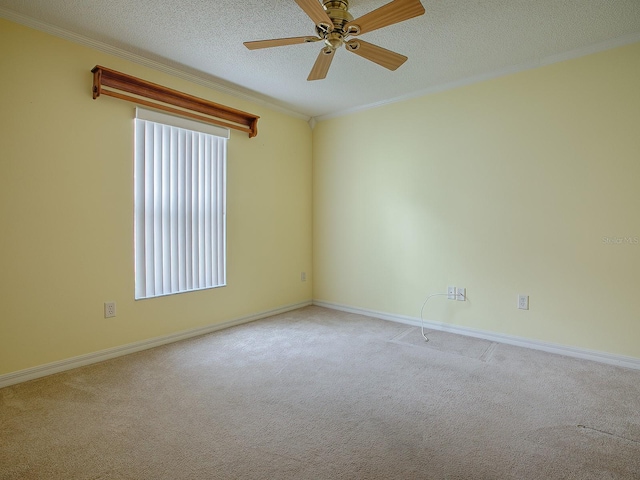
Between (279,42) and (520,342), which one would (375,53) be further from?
(520,342)

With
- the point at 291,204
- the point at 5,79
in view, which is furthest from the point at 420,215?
the point at 5,79

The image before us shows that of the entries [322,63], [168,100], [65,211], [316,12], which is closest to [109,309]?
[65,211]

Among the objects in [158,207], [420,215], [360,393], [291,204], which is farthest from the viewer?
[291,204]

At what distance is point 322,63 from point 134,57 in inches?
64.0

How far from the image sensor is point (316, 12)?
1.80 meters

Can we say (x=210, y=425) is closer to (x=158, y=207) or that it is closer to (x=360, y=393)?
(x=360, y=393)

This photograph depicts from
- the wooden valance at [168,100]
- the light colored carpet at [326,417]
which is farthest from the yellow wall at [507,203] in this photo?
the wooden valance at [168,100]

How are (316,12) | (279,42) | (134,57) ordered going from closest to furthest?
(316,12), (279,42), (134,57)

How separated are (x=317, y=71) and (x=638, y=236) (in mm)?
2635

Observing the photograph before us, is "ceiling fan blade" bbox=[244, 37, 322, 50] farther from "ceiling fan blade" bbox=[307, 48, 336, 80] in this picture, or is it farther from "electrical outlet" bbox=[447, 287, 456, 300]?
"electrical outlet" bbox=[447, 287, 456, 300]

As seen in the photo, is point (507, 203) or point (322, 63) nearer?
point (322, 63)

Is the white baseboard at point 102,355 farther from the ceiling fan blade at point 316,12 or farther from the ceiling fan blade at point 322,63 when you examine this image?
the ceiling fan blade at point 316,12

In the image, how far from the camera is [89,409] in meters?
2.02

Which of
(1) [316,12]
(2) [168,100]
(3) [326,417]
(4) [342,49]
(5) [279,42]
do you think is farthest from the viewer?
(2) [168,100]
